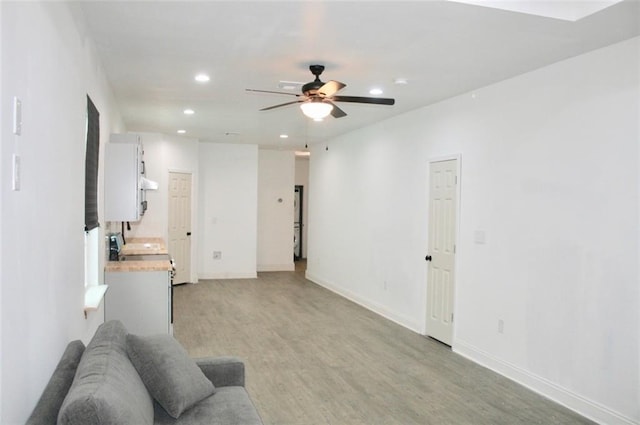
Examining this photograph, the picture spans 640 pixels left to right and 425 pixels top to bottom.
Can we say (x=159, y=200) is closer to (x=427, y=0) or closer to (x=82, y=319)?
(x=82, y=319)

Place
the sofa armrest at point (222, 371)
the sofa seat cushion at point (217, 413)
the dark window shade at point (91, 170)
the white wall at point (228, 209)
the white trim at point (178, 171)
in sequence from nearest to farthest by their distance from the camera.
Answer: the sofa seat cushion at point (217, 413) < the sofa armrest at point (222, 371) < the dark window shade at point (91, 170) < the white trim at point (178, 171) < the white wall at point (228, 209)

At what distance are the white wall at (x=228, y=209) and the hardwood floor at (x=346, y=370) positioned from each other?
236 centimetres

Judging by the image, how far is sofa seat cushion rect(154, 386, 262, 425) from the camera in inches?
95.4

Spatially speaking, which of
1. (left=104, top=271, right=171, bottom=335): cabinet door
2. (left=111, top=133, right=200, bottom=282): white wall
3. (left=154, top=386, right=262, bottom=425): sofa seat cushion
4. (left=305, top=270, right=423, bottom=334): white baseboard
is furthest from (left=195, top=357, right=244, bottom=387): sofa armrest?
(left=111, top=133, right=200, bottom=282): white wall

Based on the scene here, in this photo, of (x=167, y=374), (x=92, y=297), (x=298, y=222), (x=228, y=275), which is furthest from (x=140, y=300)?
(x=298, y=222)

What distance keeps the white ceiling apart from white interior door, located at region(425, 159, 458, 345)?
2.98 feet

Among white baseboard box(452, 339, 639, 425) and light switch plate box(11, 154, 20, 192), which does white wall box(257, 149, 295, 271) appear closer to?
white baseboard box(452, 339, 639, 425)

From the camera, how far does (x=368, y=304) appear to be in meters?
7.35

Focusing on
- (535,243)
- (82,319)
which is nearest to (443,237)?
(535,243)

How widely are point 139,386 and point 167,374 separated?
221 mm

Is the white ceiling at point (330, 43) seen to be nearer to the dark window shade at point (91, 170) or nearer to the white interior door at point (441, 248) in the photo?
the dark window shade at point (91, 170)

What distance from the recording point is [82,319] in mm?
3170

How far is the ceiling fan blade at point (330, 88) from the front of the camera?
3.72 meters

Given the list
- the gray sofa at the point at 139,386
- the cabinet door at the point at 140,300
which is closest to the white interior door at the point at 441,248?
the cabinet door at the point at 140,300
